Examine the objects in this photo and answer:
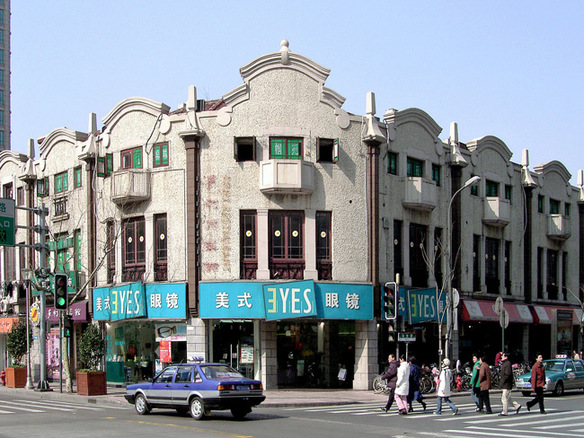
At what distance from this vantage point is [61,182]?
1674 inches

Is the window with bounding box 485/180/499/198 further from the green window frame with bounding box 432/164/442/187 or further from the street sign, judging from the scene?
the street sign

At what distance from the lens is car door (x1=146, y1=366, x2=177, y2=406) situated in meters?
22.6

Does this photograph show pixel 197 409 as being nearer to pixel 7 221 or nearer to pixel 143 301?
pixel 143 301

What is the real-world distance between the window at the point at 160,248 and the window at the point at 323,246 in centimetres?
641

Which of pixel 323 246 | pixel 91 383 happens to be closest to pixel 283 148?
pixel 323 246

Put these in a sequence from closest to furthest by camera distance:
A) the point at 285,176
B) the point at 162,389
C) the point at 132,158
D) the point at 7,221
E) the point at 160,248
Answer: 1. the point at 162,389
2. the point at 7,221
3. the point at 285,176
4. the point at 160,248
5. the point at 132,158

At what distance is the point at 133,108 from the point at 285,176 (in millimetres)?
8337

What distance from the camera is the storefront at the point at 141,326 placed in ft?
114

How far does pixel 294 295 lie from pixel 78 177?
558 inches

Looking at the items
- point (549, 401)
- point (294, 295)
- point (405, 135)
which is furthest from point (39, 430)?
point (405, 135)

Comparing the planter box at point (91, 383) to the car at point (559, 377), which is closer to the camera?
the car at point (559, 377)

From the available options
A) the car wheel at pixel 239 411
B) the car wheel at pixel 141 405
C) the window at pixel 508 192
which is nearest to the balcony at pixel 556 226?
the window at pixel 508 192

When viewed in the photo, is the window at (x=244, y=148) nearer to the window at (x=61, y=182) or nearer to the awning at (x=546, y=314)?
the window at (x=61, y=182)

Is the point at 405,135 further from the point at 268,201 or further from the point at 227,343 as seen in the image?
the point at 227,343
